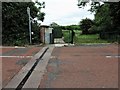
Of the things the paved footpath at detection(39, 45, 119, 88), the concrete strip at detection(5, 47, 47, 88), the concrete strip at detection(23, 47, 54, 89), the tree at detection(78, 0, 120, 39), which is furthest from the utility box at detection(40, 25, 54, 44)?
the concrete strip at detection(5, 47, 47, 88)

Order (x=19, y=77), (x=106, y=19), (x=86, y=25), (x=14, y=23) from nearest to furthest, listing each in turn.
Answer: (x=19, y=77)
(x=14, y=23)
(x=106, y=19)
(x=86, y=25)

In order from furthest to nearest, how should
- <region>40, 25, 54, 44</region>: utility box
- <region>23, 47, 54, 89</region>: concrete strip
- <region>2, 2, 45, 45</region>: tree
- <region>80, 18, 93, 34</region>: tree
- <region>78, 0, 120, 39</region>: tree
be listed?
<region>80, 18, 93, 34</region>: tree < <region>78, 0, 120, 39</region>: tree < <region>40, 25, 54, 44</region>: utility box < <region>2, 2, 45, 45</region>: tree < <region>23, 47, 54, 89</region>: concrete strip

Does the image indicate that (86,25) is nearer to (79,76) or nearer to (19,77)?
(79,76)

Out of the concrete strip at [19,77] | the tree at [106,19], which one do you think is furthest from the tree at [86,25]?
the concrete strip at [19,77]

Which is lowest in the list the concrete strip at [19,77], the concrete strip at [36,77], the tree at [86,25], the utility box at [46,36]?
the concrete strip at [36,77]

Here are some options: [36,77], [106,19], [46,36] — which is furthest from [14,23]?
[36,77]

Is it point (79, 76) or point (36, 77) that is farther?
point (79, 76)

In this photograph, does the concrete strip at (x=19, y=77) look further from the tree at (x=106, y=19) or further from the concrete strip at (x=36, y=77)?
the tree at (x=106, y=19)

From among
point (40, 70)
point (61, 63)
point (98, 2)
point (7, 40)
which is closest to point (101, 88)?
point (40, 70)

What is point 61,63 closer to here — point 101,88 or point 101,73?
point 101,73

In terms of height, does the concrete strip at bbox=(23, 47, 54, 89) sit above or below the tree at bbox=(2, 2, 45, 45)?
below

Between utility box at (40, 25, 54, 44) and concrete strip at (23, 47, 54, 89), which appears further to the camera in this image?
utility box at (40, 25, 54, 44)

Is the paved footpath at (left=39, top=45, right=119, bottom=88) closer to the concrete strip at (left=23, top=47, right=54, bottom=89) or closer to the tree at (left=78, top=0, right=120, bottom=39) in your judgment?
the concrete strip at (left=23, top=47, right=54, bottom=89)

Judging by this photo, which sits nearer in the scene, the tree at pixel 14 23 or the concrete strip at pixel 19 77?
the concrete strip at pixel 19 77
